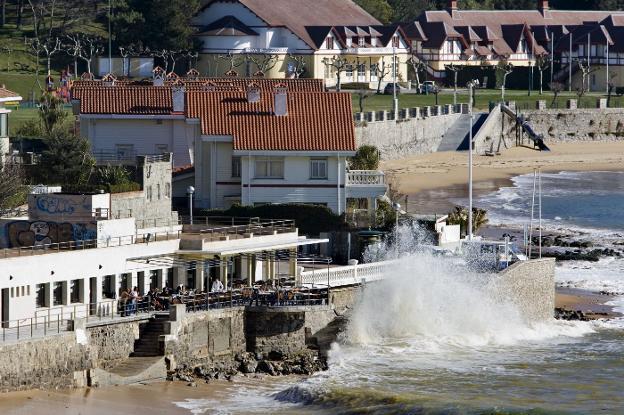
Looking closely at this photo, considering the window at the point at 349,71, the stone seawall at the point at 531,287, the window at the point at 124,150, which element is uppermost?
the window at the point at 349,71

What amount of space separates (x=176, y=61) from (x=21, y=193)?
62.6 meters

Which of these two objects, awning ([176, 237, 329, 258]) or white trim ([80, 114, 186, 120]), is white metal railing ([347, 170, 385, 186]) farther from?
awning ([176, 237, 329, 258])

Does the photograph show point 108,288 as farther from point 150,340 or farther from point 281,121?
point 281,121

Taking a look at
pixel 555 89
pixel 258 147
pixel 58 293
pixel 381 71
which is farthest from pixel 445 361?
pixel 555 89

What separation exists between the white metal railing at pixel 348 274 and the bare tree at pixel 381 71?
72869 millimetres

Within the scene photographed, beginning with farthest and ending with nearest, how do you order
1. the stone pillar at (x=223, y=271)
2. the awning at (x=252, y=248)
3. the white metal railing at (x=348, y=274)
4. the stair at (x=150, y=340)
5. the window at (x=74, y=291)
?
the white metal railing at (x=348, y=274), the stone pillar at (x=223, y=271), the awning at (x=252, y=248), the window at (x=74, y=291), the stair at (x=150, y=340)

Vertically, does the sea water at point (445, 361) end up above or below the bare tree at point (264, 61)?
below

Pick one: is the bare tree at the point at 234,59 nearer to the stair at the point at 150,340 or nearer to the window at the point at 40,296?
the stair at the point at 150,340

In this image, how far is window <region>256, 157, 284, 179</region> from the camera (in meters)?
63.8

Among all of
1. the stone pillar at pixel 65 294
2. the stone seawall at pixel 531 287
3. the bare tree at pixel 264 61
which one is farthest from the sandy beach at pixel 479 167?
the stone pillar at pixel 65 294

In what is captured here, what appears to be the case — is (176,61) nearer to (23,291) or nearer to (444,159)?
(444,159)

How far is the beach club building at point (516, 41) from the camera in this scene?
14675 centimetres

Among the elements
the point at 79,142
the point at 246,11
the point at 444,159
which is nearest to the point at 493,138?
the point at 444,159

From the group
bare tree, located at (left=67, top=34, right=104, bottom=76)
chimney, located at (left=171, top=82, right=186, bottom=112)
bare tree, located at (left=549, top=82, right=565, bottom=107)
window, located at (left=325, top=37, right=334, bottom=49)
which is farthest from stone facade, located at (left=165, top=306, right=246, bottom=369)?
bare tree, located at (left=549, top=82, right=565, bottom=107)
